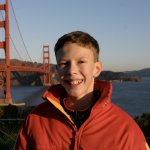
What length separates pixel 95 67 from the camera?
133cm

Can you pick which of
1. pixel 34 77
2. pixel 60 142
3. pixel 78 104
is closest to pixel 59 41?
pixel 78 104

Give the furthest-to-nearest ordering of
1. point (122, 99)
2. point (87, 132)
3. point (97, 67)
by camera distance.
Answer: point (122, 99) → point (97, 67) → point (87, 132)

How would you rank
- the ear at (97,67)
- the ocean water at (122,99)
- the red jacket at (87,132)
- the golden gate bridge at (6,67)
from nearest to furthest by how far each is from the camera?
the red jacket at (87,132)
the ear at (97,67)
the golden gate bridge at (6,67)
the ocean water at (122,99)

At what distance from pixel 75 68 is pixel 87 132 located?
7.8 inches

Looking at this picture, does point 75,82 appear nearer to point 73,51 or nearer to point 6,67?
point 73,51

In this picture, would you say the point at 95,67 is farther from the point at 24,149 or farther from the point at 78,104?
the point at 24,149

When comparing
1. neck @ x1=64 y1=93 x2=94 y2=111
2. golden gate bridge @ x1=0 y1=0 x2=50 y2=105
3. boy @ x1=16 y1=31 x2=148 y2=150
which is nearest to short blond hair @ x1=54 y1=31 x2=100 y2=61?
boy @ x1=16 y1=31 x2=148 y2=150

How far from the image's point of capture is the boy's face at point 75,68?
126cm

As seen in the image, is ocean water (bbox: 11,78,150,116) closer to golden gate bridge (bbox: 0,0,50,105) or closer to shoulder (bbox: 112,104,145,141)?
golden gate bridge (bbox: 0,0,50,105)

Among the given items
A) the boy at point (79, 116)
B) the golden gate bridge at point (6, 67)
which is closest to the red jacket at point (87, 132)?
the boy at point (79, 116)

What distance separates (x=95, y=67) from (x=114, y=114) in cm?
16

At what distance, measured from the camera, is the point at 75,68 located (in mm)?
1267

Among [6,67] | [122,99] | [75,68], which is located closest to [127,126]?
[75,68]

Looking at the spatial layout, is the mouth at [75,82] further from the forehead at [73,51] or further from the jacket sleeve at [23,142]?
the jacket sleeve at [23,142]
